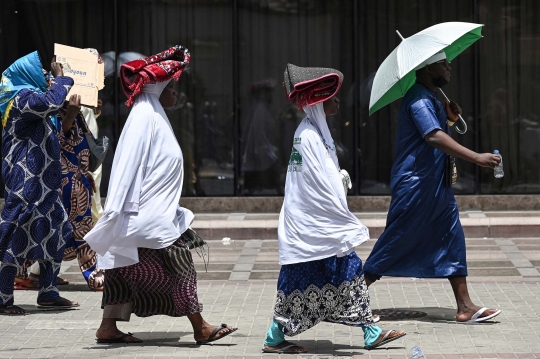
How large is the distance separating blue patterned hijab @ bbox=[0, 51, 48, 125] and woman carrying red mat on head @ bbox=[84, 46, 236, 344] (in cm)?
172

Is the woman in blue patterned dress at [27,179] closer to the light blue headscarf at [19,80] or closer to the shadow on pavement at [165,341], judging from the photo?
the light blue headscarf at [19,80]

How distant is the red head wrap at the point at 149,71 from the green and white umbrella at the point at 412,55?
1.62 m

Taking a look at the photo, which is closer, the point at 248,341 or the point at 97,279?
the point at 248,341

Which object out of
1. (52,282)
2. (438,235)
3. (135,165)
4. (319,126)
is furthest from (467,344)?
(52,282)

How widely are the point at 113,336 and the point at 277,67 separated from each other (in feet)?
27.6

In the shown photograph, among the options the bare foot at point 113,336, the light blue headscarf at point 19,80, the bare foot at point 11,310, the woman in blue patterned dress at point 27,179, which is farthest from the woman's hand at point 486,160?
the bare foot at point 11,310

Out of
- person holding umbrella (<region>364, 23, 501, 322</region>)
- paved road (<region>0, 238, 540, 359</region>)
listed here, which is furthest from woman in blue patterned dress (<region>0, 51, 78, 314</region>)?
person holding umbrella (<region>364, 23, 501, 322</region>)

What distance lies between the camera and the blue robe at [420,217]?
811 centimetres

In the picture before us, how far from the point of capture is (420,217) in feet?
26.7

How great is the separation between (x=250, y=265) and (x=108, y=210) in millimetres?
4530

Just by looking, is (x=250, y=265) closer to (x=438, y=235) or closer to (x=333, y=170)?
(x=438, y=235)

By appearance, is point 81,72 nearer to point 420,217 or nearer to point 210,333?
point 210,333

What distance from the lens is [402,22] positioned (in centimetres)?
1532

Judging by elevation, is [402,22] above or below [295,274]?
above
